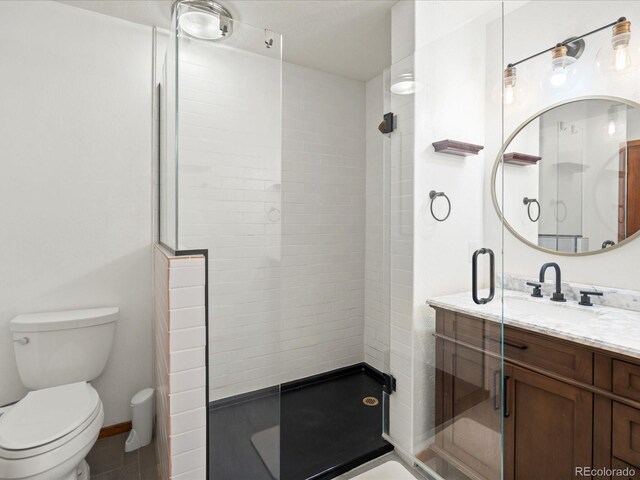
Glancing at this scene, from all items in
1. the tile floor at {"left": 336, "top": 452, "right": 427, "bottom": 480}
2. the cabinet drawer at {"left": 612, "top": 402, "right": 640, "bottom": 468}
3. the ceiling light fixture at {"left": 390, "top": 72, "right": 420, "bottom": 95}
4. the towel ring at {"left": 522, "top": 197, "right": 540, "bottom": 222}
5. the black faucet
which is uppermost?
the ceiling light fixture at {"left": 390, "top": 72, "right": 420, "bottom": 95}

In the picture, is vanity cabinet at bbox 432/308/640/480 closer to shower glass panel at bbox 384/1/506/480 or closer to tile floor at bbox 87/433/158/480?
shower glass panel at bbox 384/1/506/480

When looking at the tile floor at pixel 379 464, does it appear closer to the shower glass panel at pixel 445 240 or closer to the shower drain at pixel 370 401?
the shower glass panel at pixel 445 240

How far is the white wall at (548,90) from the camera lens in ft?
5.60

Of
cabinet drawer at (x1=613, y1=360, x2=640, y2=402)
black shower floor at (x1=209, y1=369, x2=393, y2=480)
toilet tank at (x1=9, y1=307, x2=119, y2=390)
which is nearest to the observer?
cabinet drawer at (x1=613, y1=360, x2=640, y2=402)

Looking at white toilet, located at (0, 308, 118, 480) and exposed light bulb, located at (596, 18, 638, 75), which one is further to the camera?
exposed light bulb, located at (596, 18, 638, 75)

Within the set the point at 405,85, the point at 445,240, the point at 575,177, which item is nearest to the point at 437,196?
the point at 445,240

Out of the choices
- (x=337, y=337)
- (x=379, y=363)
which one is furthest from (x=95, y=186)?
(x=379, y=363)

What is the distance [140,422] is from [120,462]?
21 cm

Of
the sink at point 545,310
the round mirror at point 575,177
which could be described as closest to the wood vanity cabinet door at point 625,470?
the sink at point 545,310

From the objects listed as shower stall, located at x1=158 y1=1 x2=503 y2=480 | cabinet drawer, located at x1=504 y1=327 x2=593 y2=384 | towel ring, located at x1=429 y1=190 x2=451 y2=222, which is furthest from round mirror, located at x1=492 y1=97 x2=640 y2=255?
cabinet drawer, located at x1=504 y1=327 x2=593 y2=384

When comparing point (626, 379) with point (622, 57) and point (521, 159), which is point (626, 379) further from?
point (622, 57)

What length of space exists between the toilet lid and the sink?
2074mm

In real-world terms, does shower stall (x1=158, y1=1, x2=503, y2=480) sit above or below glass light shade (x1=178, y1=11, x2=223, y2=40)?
below

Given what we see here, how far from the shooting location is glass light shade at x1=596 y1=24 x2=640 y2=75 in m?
1.67
